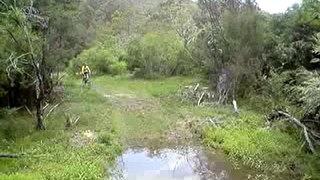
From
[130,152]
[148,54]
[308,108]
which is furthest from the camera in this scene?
[148,54]

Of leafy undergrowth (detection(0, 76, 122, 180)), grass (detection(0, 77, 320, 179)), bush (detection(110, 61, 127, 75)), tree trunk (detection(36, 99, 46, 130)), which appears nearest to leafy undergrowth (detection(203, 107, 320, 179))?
grass (detection(0, 77, 320, 179))

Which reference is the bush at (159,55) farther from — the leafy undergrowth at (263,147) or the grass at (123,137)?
the leafy undergrowth at (263,147)

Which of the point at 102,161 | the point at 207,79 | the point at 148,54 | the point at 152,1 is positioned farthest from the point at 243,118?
the point at 152,1

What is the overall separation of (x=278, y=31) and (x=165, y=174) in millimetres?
12078

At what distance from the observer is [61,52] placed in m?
19.7

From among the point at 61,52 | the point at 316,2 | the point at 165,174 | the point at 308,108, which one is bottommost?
the point at 165,174

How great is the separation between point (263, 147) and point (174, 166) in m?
3.05

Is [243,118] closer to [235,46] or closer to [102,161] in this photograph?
[235,46]

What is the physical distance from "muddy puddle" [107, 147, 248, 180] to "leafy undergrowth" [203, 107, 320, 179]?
0.61 meters

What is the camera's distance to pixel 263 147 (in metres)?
15.6

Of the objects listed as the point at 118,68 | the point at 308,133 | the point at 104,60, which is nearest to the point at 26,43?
the point at 308,133

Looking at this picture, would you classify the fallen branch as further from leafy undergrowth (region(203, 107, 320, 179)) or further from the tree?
the tree

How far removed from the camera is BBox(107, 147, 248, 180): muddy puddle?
14.3 meters

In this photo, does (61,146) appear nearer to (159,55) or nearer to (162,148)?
(162,148)
